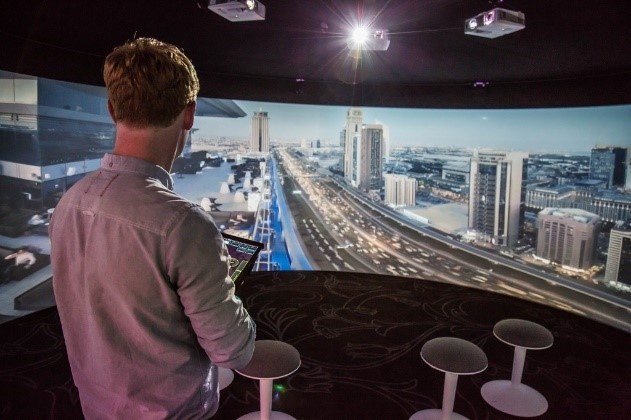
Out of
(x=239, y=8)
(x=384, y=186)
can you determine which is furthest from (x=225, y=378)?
(x=384, y=186)

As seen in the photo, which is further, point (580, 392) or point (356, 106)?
point (356, 106)

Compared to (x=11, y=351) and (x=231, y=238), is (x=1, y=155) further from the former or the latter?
(x=231, y=238)

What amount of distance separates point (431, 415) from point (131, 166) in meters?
2.69

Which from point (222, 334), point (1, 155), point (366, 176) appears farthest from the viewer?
point (366, 176)

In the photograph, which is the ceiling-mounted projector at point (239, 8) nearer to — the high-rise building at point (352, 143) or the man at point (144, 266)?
the man at point (144, 266)

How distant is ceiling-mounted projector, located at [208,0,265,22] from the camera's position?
292 cm

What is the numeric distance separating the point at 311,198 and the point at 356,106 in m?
1.45

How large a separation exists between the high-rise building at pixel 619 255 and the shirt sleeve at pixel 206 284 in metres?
4.94

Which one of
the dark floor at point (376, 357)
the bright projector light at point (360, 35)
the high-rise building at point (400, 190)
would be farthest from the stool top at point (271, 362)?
the high-rise building at point (400, 190)

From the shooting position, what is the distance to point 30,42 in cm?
395

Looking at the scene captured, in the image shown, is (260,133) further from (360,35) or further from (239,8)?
(239,8)

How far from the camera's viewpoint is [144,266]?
0.92m

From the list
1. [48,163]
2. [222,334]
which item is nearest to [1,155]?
[48,163]

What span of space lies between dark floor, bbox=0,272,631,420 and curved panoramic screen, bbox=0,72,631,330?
58 centimetres
